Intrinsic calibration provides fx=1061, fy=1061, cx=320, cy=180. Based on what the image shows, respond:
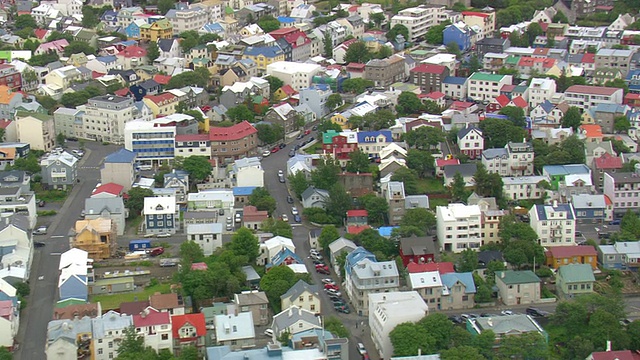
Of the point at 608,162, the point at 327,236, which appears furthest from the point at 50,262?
the point at 608,162

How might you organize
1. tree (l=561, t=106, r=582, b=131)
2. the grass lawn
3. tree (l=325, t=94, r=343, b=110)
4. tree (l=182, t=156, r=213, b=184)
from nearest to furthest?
1. the grass lawn
2. tree (l=182, t=156, r=213, b=184)
3. tree (l=561, t=106, r=582, b=131)
4. tree (l=325, t=94, r=343, b=110)

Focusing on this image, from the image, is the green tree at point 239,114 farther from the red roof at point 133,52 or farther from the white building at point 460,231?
the white building at point 460,231

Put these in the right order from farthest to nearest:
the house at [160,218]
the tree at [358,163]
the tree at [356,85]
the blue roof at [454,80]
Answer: the tree at [356,85], the blue roof at [454,80], the tree at [358,163], the house at [160,218]

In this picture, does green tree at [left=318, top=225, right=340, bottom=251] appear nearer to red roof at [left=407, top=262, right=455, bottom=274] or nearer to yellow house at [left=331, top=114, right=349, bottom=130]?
red roof at [left=407, top=262, right=455, bottom=274]

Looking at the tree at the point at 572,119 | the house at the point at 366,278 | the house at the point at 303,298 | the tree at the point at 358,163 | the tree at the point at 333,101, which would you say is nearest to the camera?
the house at the point at 303,298

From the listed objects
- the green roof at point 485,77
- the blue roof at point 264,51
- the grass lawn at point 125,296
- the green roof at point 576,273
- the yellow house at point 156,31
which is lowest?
the yellow house at point 156,31

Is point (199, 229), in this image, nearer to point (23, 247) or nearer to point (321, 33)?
point (23, 247)

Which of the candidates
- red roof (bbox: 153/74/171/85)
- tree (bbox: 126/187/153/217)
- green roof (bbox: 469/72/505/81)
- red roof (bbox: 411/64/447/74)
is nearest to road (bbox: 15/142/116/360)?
tree (bbox: 126/187/153/217)

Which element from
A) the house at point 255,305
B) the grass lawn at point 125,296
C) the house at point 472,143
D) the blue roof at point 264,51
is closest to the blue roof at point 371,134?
the house at point 472,143
